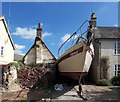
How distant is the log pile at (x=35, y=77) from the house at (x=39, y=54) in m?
2.37

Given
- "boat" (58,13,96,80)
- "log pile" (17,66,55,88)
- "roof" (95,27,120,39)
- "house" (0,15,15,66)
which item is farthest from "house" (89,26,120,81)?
"house" (0,15,15,66)

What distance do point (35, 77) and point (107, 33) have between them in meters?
9.94

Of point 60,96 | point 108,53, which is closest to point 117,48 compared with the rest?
point 108,53

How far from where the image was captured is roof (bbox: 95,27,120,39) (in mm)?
10899

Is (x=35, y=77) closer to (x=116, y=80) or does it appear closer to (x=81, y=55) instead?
(x=81, y=55)

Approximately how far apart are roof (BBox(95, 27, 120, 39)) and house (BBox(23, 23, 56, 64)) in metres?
6.28

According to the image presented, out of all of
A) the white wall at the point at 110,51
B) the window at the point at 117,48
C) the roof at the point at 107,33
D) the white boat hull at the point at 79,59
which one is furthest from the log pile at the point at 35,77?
the window at the point at 117,48

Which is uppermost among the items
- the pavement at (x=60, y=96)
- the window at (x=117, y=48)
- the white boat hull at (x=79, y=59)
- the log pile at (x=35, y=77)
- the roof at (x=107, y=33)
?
the roof at (x=107, y=33)

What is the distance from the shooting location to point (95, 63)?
1119 cm

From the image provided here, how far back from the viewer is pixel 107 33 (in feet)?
38.4

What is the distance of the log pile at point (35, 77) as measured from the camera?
882 cm

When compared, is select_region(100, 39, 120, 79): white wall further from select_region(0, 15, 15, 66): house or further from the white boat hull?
select_region(0, 15, 15, 66): house

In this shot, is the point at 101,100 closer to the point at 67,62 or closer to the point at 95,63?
the point at 67,62

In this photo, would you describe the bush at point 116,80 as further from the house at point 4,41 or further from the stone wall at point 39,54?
the house at point 4,41
